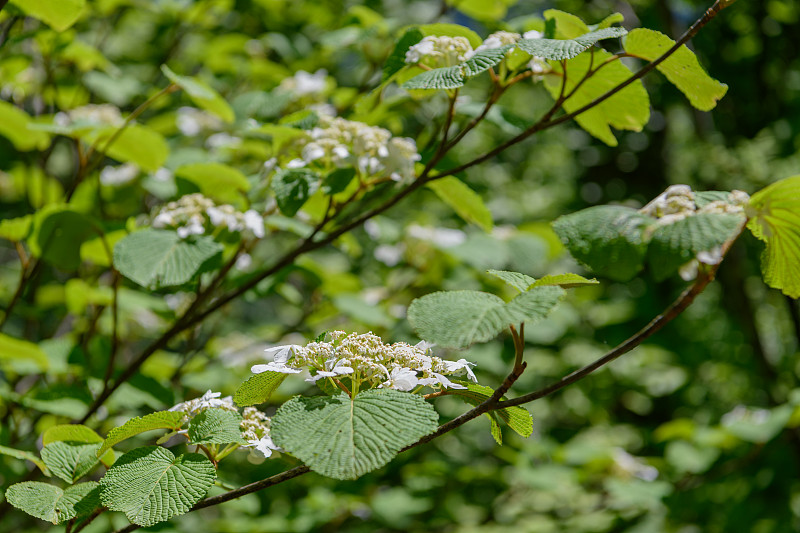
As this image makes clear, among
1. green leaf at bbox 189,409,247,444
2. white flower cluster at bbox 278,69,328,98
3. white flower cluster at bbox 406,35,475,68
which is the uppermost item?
white flower cluster at bbox 406,35,475,68

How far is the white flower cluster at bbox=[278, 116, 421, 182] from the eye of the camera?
1140 mm

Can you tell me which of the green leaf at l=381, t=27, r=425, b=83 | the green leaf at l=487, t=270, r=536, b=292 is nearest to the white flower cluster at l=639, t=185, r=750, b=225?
the green leaf at l=487, t=270, r=536, b=292

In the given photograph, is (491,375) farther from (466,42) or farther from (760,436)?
(466,42)

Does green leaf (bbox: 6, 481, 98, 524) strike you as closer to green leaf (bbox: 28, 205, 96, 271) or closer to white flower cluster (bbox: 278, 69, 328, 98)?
green leaf (bbox: 28, 205, 96, 271)

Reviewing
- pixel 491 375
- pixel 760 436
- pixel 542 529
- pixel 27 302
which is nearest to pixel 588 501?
pixel 542 529

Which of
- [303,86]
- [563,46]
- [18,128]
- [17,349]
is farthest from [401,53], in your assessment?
[18,128]

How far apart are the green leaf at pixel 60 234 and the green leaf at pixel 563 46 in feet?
3.06

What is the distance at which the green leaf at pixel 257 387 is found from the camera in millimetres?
713

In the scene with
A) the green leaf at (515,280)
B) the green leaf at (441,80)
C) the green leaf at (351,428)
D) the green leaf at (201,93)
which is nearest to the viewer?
the green leaf at (351,428)

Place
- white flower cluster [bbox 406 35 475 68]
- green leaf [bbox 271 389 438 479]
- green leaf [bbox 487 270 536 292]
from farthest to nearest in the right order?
white flower cluster [bbox 406 35 475 68] < green leaf [bbox 487 270 536 292] < green leaf [bbox 271 389 438 479]

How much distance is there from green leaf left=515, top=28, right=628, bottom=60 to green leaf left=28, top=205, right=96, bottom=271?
0.93 meters

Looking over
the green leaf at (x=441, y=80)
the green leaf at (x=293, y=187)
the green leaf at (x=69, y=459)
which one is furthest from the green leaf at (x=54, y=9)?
the green leaf at (x=69, y=459)

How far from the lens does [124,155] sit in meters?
1.46

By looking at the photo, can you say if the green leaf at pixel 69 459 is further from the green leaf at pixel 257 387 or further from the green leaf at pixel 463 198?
the green leaf at pixel 463 198
